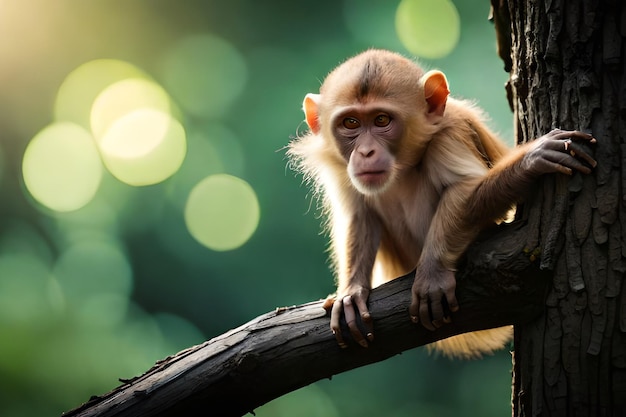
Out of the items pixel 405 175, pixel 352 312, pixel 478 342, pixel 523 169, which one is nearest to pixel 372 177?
pixel 405 175

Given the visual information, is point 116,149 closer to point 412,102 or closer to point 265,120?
point 265,120

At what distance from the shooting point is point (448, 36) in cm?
707

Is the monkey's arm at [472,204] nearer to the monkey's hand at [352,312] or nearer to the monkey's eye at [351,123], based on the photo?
the monkey's hand at [352,312]

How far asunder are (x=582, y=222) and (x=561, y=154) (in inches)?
10.8

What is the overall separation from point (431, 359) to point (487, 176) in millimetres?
4703

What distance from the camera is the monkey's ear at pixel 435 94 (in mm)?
3537

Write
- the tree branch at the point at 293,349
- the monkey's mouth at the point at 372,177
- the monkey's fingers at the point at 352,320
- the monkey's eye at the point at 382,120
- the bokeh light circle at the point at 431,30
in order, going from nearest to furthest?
the tree branch at the point at 293,349 < the monkey's fingers at the point at 352,320 < the monkey's mouth at the point at 372,177 < the monkey's eye at the point at 382,120 < the bokeh light circle at the point at 431,30

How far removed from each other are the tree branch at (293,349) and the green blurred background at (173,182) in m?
3.90

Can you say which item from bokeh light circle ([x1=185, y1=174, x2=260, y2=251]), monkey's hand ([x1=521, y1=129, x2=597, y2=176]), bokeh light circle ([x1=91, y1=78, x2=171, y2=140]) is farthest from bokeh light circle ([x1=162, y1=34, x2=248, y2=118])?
monkey's hand ([x1=521, y1=129, x2=597, y2=176])

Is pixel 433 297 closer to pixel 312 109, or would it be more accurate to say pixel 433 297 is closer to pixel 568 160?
pixel 568 160

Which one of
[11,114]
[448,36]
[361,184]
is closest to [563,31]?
[361,184]

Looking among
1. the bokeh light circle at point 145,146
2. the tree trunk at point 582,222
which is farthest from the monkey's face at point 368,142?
the bokeh light circle at point 145,146

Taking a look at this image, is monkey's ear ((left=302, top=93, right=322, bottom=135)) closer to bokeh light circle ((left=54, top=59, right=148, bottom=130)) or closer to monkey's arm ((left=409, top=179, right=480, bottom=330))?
monkey's arm ((left=409, top=179, right=480, bottom=330))

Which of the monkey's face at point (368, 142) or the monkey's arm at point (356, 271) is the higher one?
the monkey's face at point (368, 142)
